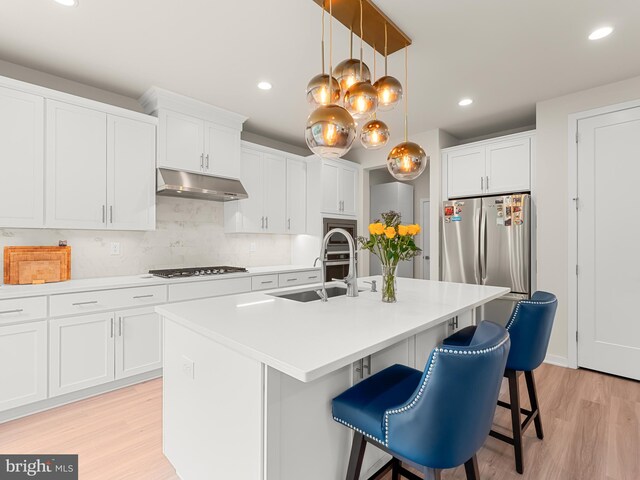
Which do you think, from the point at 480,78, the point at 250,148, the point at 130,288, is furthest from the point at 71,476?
the point at 480,78

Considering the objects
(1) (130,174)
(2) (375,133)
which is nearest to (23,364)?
(1) (130,174)

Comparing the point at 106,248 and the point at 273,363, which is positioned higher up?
the point at 106,248

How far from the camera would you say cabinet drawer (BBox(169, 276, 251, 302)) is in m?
3.11

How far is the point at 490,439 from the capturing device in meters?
2.10

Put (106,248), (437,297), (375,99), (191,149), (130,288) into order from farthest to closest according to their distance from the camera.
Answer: (191,149)
(106,248)
(130,288)
(437,297)
(375,99)

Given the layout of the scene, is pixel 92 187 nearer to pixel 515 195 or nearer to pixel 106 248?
pixel 106 248

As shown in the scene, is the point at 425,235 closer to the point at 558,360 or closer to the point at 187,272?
the point at 558,360

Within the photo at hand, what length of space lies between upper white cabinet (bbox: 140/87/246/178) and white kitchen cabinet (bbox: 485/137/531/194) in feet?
9.71

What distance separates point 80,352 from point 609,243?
15.5ft

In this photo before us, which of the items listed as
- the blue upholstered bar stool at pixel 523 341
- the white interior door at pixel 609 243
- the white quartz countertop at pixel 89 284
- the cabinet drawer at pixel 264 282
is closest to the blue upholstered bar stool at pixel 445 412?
the blue upholstered bar stool at pixel 523 341

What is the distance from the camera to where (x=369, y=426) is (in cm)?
119

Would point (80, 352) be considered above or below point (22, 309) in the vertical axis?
below

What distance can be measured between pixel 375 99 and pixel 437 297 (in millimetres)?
1277

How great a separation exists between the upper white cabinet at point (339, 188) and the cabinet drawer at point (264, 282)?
124 centimetres
